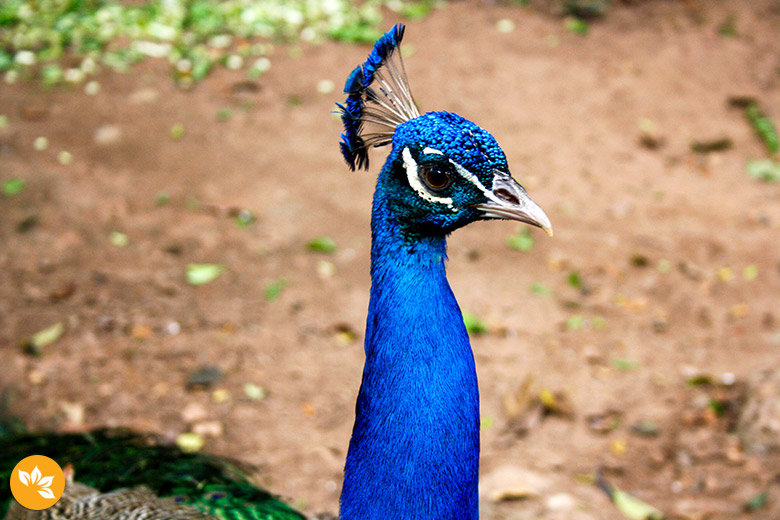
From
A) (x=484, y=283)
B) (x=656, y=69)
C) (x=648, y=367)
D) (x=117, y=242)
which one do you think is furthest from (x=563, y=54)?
(x=117, y=242)

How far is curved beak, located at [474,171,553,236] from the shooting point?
1471mm

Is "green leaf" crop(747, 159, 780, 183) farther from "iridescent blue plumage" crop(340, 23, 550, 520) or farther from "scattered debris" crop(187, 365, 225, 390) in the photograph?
"iridescent blue plumage" crop(340, 23, 550, 520)

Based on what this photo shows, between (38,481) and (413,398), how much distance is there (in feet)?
2.63

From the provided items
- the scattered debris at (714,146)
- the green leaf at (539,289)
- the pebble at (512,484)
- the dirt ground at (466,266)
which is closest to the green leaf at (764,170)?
the dirt ground at (466,266)

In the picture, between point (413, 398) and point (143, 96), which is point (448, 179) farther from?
point (143, 96)

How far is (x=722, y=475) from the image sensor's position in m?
2.72

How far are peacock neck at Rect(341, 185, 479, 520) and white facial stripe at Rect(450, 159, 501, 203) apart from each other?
15 centimetres

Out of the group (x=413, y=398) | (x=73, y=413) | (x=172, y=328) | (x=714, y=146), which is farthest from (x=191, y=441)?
(x=714, y=146)

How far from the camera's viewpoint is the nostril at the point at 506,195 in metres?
1.48

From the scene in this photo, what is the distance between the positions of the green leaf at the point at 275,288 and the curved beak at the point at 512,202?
7.70 ft

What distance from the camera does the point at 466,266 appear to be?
3.92 metres

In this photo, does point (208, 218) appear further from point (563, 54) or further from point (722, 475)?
point (563, 54)

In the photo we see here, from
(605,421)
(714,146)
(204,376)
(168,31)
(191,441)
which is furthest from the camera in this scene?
(168,31)

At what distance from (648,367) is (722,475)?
0.70 meters
